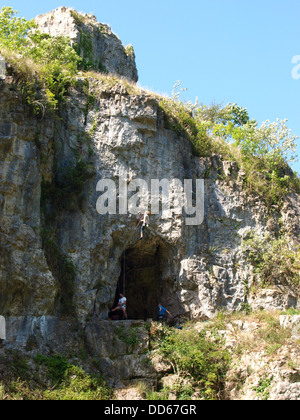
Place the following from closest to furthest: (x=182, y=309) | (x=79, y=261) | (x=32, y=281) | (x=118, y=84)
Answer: (x=32, y=281), (x=79, y=261), (x=182, y=309), (x=118, y=84)

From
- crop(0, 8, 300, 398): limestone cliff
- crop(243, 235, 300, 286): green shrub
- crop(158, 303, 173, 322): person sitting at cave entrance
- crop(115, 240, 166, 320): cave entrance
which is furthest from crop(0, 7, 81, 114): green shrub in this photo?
crop(243, 235, 300, 286): green shrub

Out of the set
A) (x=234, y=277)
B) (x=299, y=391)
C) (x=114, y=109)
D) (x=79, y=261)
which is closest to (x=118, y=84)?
(x=114, y=109)

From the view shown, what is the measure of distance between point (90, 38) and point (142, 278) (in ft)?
43.4

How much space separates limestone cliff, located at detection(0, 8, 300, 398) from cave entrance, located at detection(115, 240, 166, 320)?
4 cm

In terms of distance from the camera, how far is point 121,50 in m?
28.6

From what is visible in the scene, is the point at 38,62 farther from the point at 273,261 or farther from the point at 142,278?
the point at 273,261

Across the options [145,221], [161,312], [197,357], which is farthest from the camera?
[145,221]

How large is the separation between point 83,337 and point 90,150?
678 centimetres

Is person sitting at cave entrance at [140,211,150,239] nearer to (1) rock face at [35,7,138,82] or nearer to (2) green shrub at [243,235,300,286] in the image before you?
(2) green shrub at [243,235,300,286]

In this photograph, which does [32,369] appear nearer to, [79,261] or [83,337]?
[83,337]

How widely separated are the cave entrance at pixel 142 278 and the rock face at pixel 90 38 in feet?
34.3

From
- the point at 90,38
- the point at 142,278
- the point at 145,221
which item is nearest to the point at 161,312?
the point at 142,278

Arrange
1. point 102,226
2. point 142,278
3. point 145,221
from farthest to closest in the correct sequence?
point 142,278, point 145,221, point 102,226

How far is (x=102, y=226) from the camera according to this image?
17.9 m
